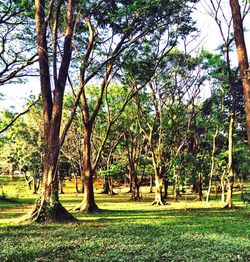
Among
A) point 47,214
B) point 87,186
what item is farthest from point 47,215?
point 87,186

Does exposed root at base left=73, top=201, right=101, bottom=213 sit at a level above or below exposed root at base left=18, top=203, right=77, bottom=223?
below

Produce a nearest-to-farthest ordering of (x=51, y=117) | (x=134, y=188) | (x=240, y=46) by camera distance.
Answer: (x=240, y=46)
(x=51, y=117)
(x=134, y=188)

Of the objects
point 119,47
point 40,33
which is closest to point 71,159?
point 119,47

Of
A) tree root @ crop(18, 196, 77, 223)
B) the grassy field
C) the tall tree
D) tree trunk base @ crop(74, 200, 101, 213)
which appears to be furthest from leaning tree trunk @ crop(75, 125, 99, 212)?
the grassy field

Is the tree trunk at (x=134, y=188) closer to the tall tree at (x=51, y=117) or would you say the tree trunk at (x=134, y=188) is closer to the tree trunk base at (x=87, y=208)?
the tree trunk base at (x=87, y=208)

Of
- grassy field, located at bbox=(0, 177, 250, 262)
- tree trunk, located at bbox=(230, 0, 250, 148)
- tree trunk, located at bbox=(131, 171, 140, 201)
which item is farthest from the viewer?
tree trunk, located at bbox=(131, 171, 140, 201)

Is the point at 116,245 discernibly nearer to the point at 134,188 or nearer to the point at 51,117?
the point at 51,117

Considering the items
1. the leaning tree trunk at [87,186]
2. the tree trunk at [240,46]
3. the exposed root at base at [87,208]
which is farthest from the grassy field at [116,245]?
the leaning tree trunk at [87,186]

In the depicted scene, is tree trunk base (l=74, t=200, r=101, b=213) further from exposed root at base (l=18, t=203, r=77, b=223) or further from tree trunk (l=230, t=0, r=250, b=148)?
tree trunk (l=230, t=0, r=250, b=148)

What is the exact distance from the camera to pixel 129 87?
85.5 feet

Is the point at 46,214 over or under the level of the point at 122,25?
under

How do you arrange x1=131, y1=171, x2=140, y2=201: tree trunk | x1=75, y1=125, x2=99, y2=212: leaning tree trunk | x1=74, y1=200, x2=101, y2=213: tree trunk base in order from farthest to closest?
x1=131, y1=171, x2=140, y2=201: tree trunk
x1=75, y1=125, x2=99, y2=212: leaning tree trunk
x1=74, y1=200, x2=101, y2=213: tree trunk base

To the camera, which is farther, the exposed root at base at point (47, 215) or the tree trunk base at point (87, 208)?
the tree trunk base at point (87, 208)

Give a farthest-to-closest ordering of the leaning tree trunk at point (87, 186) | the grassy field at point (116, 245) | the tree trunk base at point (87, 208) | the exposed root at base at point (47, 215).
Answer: the leaning tree trunk at point (87, 186)
the tree trunk base at point (87, 208)
the exposed root at base at point (47, 215)
the grassy field at point (116, 245)
